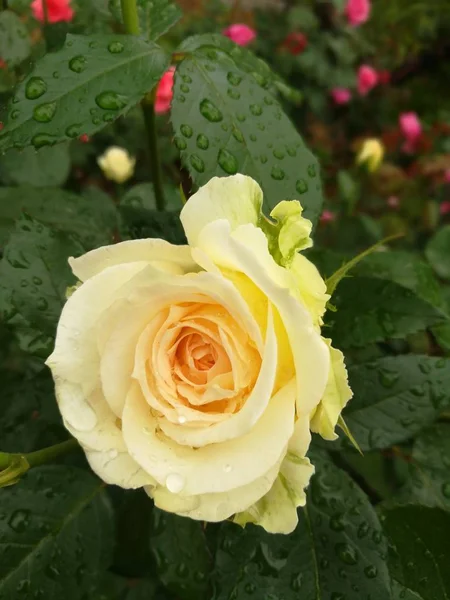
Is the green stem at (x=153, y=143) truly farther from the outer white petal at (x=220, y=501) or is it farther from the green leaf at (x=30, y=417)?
the outer white petal at (x=220, y=501)

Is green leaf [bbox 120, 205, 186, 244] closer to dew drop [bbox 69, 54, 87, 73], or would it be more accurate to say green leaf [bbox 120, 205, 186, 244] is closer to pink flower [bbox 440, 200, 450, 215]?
dew drop [bbox 69, 54, 87, 73]

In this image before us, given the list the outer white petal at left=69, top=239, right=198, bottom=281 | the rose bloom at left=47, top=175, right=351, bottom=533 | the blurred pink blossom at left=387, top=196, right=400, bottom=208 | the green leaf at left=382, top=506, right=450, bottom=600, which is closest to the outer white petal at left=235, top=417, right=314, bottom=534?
the rose bloom at left=47, top=175, right=351, bottom=533

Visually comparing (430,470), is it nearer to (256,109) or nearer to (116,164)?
(256,109)

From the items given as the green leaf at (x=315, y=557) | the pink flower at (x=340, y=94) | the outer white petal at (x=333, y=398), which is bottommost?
the pink flower at (x=340, y=94)

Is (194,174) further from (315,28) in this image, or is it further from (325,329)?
(315,28)

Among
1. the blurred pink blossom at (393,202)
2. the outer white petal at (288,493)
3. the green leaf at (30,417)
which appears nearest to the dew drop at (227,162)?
the outer white petal at (288,493)
